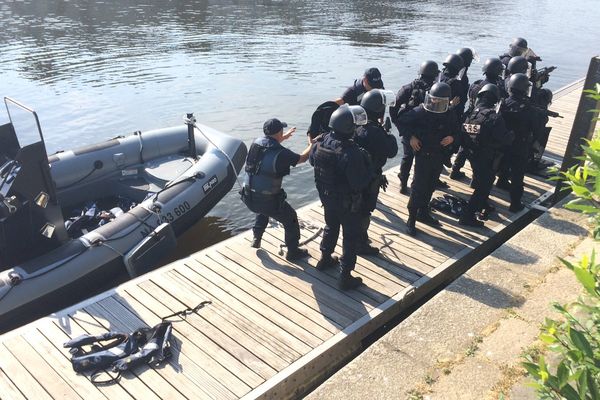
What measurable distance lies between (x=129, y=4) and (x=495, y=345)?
97.5 feet

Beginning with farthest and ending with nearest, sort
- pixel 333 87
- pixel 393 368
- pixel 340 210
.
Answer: pixel 333 87
pixel 340 210
pixel 393 368

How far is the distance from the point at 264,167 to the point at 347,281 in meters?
1.35

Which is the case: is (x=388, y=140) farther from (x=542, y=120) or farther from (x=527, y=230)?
(x=542, y=120)

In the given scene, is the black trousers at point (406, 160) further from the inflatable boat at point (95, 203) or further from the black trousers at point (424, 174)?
the inflatable boat at point (95, 203)

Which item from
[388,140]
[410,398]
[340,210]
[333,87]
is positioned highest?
[388,140]

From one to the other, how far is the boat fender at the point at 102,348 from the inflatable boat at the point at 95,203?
3.92ft

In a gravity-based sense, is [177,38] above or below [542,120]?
below

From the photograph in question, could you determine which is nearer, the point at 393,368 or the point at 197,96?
the point at 393,368

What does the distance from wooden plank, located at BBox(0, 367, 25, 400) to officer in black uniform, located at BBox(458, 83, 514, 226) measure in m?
4.83

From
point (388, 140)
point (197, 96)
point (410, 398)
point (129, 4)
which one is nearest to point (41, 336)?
point (410, 398)

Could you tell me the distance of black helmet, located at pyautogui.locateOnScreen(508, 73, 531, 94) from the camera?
5.41 metres

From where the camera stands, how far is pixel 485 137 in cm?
527

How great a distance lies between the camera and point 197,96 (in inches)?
542

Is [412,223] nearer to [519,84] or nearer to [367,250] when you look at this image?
[367,250]
